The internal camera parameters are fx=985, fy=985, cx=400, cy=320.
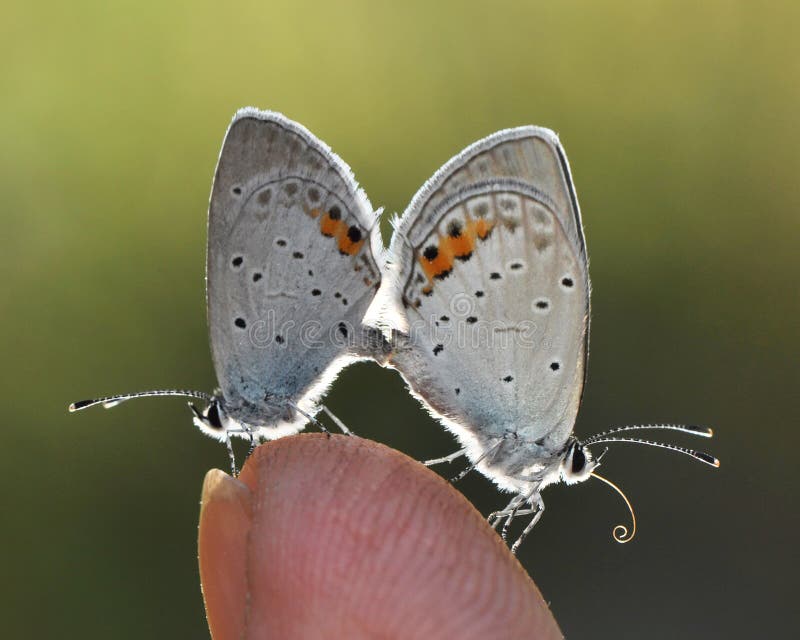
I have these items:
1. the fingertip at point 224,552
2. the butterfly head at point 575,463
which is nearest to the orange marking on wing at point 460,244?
the butterfly head at point 575,463

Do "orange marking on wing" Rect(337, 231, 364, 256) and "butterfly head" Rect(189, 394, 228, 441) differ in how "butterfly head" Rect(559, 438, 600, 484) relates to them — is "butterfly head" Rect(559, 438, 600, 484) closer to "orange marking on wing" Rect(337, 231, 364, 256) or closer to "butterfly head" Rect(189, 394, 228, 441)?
"orange marking on wing" Rect(337, 231, 364, 256)

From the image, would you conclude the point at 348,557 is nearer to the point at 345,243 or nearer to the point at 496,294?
the point at 496,294

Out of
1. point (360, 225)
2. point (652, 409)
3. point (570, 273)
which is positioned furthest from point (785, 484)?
point (360, 225)

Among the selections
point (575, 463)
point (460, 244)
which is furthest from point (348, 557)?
point (460, 244)

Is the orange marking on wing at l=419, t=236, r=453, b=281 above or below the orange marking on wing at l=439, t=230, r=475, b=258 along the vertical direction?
below

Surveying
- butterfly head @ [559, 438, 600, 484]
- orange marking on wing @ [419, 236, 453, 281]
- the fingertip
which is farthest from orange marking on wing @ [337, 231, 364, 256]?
the fingertip

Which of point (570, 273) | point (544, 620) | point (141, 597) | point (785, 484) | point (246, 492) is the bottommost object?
point (141, 597)

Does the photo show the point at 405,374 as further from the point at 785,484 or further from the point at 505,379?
A: the point at 785,484
